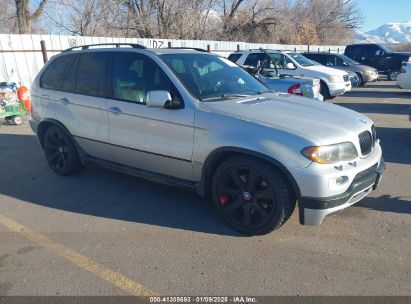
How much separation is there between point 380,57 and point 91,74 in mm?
18209

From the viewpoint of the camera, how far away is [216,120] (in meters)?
3.54

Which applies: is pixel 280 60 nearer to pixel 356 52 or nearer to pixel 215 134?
pixel 215 134

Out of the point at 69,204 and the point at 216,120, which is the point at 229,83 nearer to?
the point at 216,120

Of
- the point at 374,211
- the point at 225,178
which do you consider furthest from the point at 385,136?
the point at 225,178

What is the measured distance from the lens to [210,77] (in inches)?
166

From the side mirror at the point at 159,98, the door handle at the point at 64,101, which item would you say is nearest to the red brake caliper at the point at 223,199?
the side mirror at the point at 159,98

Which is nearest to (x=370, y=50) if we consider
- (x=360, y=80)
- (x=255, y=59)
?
(x=360, y=80)

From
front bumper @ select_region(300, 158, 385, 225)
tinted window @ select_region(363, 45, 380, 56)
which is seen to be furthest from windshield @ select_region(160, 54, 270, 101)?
tinted window @ select_region(363, 45, 380, 56)

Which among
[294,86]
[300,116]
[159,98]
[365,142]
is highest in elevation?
[159,98]

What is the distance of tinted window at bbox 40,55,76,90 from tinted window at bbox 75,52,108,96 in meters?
0.29

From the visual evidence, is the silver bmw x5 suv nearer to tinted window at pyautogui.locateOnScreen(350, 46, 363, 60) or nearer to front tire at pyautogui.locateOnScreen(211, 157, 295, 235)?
front tire at pyautogui.locateOnScreen(211, 157, 295, 235)

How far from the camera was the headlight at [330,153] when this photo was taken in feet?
10.1

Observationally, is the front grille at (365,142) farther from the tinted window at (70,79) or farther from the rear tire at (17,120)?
the rear tire at (17,120)

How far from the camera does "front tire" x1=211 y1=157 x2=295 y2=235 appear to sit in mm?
3307
